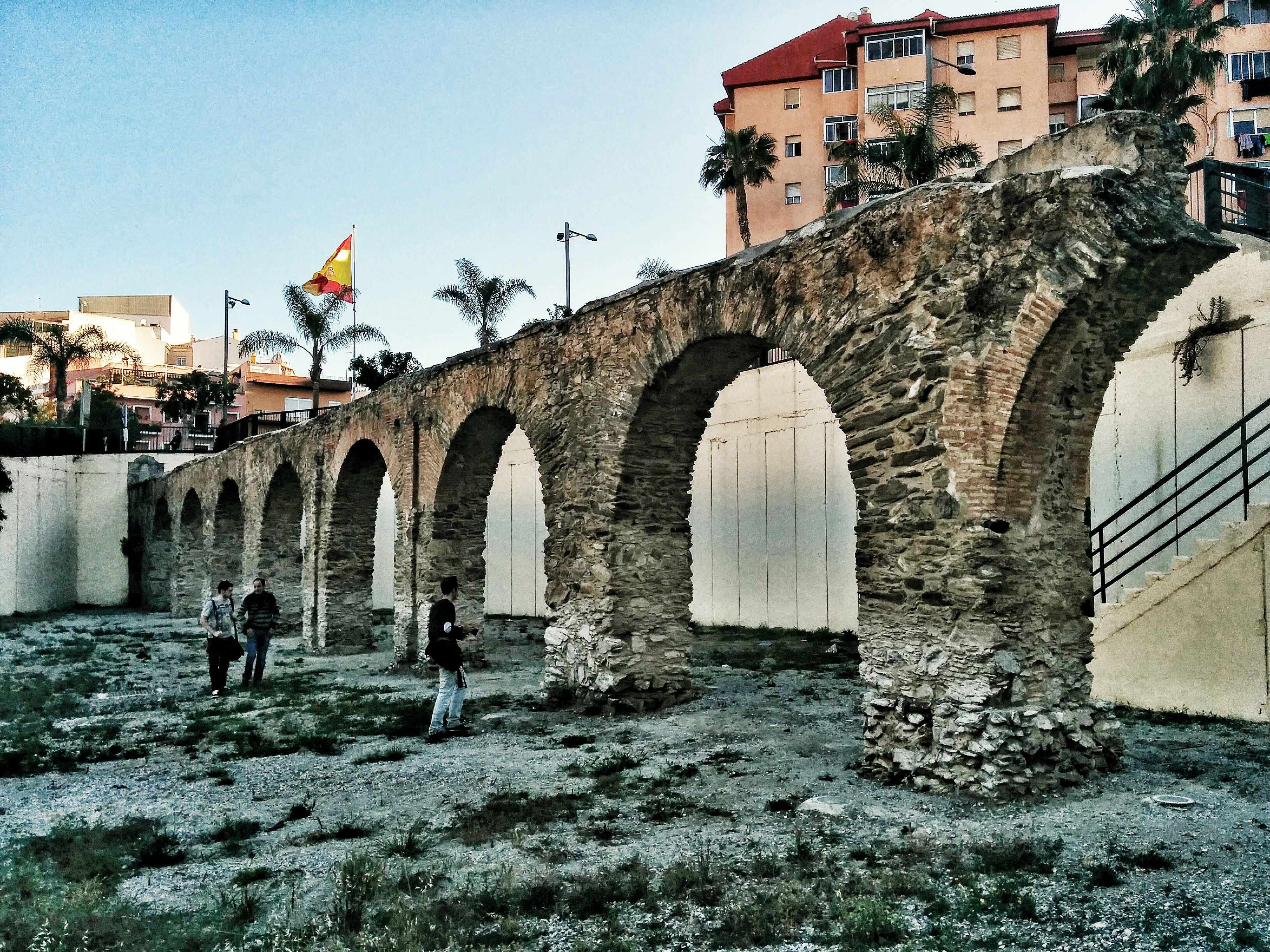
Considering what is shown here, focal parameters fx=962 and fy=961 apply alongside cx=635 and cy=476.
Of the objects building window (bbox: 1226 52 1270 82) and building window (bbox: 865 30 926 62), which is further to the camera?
building window (bbox: 865 30 926 62)

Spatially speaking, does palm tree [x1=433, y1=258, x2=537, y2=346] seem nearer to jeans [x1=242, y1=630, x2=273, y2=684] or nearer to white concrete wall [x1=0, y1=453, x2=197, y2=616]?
white concrete wall [x1=0, y1=453, x2=197, y2=616]

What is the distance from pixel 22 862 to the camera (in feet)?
17.4

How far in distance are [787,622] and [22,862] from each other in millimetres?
12183

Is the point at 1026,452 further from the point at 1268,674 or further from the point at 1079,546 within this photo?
the point at 1268,674

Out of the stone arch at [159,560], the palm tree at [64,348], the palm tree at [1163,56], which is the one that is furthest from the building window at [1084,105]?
the palm tree at [64,348]

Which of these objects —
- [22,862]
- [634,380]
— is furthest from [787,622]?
[22,862]

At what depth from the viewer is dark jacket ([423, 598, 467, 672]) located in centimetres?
833

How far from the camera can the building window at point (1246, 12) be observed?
31.3 m

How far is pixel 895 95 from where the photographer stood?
112 feet

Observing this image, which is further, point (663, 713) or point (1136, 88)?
point (1136, 88)

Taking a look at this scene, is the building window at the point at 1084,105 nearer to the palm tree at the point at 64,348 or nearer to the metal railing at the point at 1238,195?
the metal railing at the point at 1238,195

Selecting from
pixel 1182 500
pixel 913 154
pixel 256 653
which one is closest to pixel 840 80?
pixel 913 154

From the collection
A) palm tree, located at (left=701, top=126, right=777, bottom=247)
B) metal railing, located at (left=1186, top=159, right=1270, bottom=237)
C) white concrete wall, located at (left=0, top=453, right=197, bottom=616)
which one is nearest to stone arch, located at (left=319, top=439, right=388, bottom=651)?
metal railing, located at (left=1186, top=159, right=1270, bottom=237)

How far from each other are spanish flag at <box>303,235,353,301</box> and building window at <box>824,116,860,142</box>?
18.2 meters
